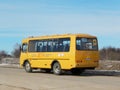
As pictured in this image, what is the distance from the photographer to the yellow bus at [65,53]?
28.9m

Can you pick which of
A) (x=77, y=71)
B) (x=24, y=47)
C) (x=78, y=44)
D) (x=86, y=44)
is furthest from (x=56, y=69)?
(x=24, y=47)

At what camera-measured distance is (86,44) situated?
96.4 feet

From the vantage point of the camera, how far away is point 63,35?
30.1 m

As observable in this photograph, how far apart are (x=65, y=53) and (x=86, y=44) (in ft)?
4.85

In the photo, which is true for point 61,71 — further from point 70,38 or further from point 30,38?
point 30,38

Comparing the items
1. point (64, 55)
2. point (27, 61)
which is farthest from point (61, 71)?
point (27, 61)

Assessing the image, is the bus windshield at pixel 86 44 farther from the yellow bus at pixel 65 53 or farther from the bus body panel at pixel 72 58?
the bus body panel at pixel 72 58

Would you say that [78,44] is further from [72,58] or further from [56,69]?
[56,69]

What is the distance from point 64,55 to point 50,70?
3.38m

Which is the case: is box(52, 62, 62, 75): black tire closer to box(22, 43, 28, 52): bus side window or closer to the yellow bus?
the yellow bus

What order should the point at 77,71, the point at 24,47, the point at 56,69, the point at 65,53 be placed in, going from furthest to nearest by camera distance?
the point at 24,47 → the point at 77,71 → the point at 56,69 → the point at 65,53

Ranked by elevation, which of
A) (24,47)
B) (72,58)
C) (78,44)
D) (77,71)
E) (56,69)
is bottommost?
(77,71)

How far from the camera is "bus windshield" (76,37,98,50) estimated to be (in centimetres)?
2911

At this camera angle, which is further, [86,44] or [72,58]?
[86,44]
